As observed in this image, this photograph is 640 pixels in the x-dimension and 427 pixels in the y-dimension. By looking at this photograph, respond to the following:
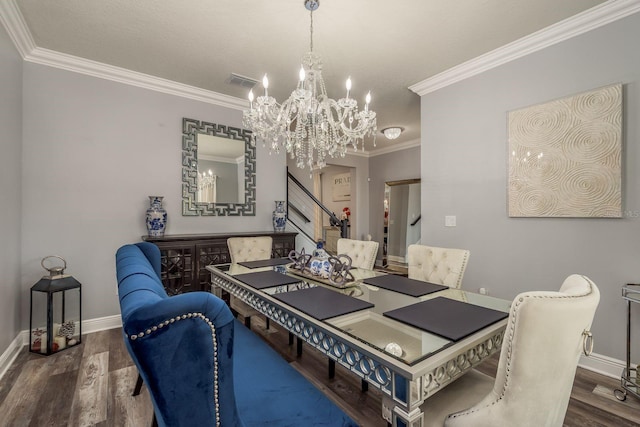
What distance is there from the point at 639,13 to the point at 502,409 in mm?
2782

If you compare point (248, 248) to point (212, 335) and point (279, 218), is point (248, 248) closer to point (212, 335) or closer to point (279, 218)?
point (279, 218)

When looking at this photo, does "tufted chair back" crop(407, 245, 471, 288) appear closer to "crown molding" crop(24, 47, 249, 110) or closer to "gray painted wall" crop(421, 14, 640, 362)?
"gray painted wall" crop(421, 14, 640, 362)

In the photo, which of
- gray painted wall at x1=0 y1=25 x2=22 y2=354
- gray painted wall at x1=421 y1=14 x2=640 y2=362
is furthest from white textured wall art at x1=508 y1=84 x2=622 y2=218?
gray painted wall at x1=0 y1=25 x2=22 y2=354

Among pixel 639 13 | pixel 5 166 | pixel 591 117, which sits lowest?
pixel 5 166

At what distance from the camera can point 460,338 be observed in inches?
40.4

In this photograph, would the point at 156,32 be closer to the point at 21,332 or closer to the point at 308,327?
the point at 308,327

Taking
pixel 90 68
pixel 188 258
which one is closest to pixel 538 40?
pixel 188 258

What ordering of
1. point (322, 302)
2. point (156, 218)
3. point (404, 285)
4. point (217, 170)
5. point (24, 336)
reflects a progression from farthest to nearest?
1. point (217, 170)
2. point (156, 218)
3. point (24, 336)
4. point (404, 285)
5. point (322, 302)

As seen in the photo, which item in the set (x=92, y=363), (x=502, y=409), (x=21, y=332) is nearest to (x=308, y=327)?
(x=502, y=409)

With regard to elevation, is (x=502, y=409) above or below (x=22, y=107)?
below

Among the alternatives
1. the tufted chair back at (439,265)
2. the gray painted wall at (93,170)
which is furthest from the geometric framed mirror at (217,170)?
the tufted chair back at (439,265)

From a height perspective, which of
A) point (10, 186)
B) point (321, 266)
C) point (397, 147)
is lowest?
point (321, 266)

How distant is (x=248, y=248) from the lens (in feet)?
9.21

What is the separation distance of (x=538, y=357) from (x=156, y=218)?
319 cm
